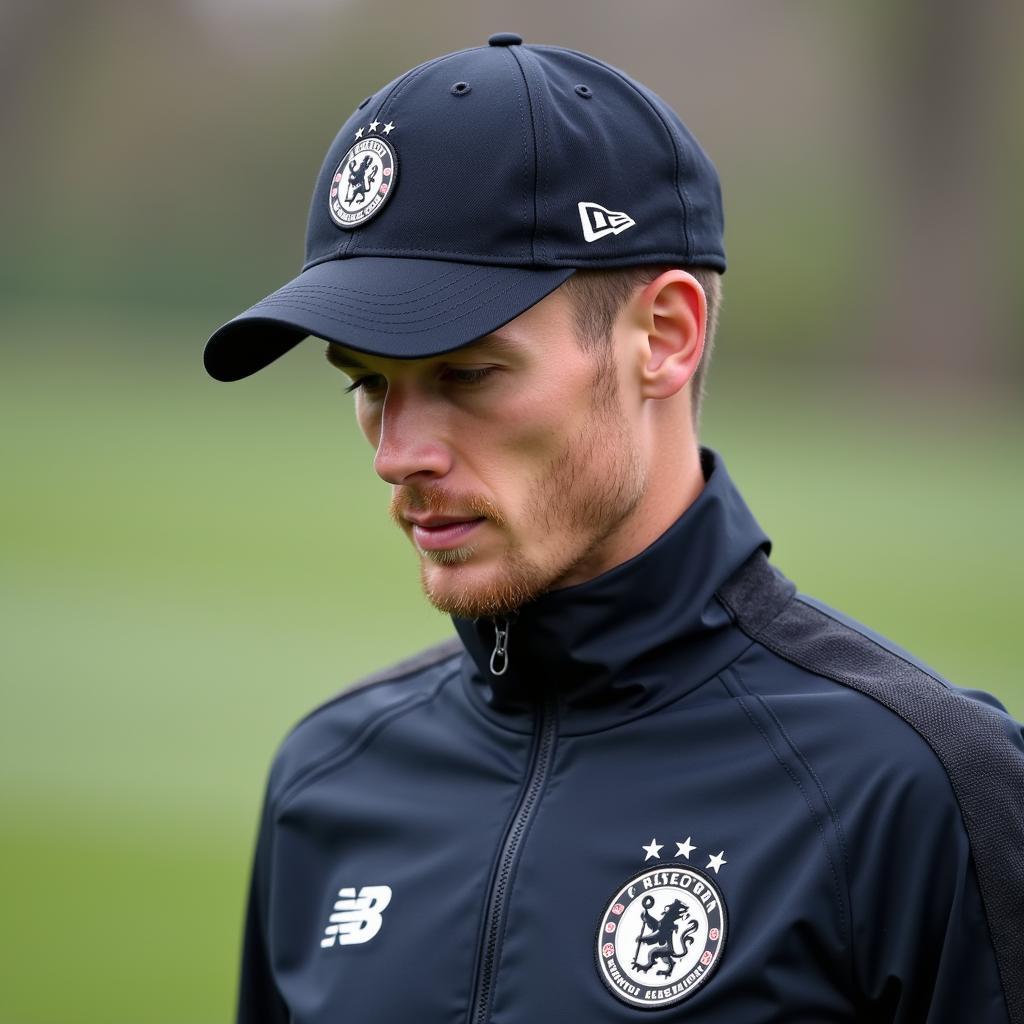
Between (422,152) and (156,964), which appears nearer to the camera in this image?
(422,152)

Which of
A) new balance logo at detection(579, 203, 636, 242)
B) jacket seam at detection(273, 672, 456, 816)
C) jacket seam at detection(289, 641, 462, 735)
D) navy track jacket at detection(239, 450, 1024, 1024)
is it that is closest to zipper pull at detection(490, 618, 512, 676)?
navy track jacket at detection(239, 450, 1024, 1024)

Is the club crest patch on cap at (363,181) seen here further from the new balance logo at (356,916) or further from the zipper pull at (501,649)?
the new balance logo at (356,916)

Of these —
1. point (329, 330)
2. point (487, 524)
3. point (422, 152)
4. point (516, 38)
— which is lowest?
point (487, 524)

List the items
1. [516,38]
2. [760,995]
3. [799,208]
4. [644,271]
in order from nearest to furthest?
[760,995] → [644,271] → [516,38] → [799,208]

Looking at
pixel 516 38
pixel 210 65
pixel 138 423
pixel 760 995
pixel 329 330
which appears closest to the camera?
pixel 760 995

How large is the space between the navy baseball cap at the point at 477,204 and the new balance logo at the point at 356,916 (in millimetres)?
718

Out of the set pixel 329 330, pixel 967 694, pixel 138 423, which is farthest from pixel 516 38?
pixel 138 423

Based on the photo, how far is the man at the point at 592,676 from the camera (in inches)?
72.1

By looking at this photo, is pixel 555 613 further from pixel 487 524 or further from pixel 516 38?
pixel 516 38

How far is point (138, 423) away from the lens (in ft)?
64.1

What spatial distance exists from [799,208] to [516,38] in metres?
23.4

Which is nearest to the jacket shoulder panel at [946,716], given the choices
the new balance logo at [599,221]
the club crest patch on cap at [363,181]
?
the new balance logo at [599,221]

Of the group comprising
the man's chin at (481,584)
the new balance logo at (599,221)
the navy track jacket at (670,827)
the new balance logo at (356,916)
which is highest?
the new balance logo at (599,221)

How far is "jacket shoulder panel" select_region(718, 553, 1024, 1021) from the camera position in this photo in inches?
70.0
